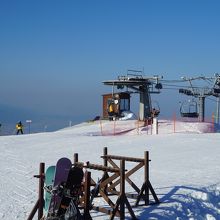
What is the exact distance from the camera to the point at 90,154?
18.5m

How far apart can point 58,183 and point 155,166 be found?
8098mm

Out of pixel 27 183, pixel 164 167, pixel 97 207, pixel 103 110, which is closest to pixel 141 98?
pixel 103 110

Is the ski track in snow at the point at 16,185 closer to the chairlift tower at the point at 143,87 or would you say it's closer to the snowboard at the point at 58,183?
the snowboard at the point at 58,183

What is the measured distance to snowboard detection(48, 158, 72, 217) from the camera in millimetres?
7418

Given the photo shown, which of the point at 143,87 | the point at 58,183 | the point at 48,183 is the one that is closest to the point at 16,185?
the point at 48,183

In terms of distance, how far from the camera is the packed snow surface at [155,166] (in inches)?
373

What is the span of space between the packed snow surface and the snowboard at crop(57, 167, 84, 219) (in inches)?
58.6

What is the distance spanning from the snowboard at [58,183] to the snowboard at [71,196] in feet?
0.22

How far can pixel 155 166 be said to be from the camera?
15195mm

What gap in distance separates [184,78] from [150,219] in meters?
38.5

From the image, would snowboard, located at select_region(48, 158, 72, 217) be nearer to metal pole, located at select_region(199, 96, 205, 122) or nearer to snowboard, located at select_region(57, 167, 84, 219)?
snowboard, located at select_region(57, 167, 84, 219)

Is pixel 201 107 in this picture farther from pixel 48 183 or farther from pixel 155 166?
pixel 48 183

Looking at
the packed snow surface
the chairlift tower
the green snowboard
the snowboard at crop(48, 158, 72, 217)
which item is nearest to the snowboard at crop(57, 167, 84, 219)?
the snowboard at crop(48, 158, 72, 217)

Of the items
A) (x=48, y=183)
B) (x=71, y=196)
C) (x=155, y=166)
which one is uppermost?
(x=48, y=183)
